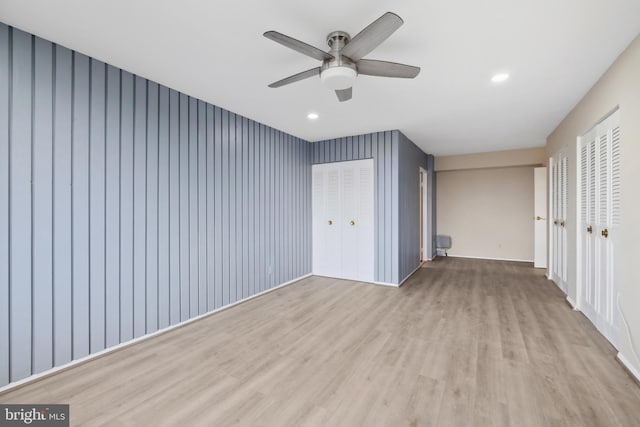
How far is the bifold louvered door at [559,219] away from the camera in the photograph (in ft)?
12.8

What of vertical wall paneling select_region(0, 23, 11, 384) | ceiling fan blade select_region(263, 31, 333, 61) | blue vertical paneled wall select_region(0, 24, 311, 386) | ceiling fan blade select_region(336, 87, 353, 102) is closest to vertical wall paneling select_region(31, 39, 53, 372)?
blue vertical paneled wall select_region(0, 24, 311, 386)

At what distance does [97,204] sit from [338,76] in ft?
7.46

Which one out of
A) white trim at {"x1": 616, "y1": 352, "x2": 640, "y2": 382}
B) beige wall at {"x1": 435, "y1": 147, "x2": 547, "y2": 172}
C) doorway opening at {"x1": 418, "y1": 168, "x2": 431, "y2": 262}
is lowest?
white trim at {"x1": 616, "y1": 352, "x2": 640, "y2": 382}

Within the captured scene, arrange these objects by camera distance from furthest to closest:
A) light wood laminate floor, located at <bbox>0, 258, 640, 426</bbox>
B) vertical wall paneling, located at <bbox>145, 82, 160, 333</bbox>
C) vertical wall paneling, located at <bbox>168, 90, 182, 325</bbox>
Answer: vertical wall paneling, located at <bbox>168, 90, 182, 325</bbox> → vertical wall paneling, located at <bbox>145, 82, 160, 333</bbox> → light wood laminate floor, located at <bbox>0, 258, 640, 426</bbox>

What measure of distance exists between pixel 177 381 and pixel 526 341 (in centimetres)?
306

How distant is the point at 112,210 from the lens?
8.06 ft

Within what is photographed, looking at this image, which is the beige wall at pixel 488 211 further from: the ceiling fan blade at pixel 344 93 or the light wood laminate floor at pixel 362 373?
the ceiling fan blade at pixel 344 93

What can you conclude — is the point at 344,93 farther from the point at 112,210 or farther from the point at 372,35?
the point at 112,210

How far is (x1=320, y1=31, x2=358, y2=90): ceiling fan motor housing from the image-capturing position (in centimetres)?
189

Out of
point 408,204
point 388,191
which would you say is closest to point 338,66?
point 388,191

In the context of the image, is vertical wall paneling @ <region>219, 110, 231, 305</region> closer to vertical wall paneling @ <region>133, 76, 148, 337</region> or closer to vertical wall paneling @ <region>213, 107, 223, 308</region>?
vertical wall paneling @ <region>213, 107, 223, 308</region>

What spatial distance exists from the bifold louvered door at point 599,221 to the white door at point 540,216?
265 centimetres

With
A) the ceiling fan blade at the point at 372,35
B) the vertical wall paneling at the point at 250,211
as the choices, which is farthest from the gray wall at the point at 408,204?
the ceiling fan blade at the point at 372,35

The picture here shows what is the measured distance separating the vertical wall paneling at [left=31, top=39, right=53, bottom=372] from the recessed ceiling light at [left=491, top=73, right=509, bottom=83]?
3.78 meters
